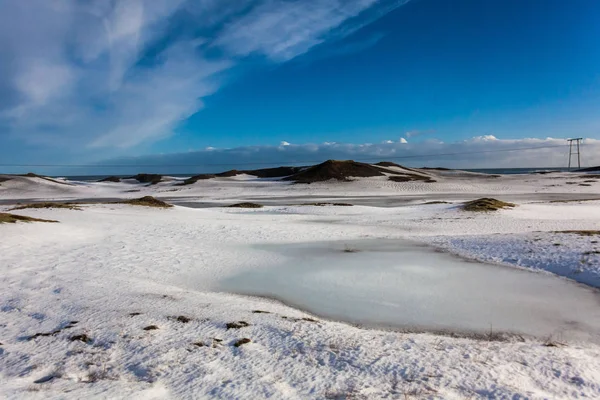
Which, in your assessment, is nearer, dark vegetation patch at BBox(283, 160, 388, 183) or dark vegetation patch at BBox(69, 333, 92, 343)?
dark vegetation patch at BBox(69, 333, 92, 343)

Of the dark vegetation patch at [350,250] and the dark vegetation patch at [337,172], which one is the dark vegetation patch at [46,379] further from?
the dark vegetation patch at [337,172]

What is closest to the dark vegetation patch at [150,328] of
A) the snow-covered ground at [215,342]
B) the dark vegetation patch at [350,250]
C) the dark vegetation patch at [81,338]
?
the snow-covered ground at [215,342]

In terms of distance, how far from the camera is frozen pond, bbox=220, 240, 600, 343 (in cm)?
696

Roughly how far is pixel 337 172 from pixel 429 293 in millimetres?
60342

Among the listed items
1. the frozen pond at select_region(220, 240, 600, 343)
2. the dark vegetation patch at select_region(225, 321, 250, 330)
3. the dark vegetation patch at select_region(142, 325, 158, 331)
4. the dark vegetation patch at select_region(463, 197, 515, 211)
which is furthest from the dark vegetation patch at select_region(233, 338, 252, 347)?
the dark vegetation patch at select_region(463, 197, 515, 211)

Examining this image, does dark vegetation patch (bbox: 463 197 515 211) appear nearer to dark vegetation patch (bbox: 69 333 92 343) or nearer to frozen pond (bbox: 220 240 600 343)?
frozen pond (bbox: 220 240 600 343)

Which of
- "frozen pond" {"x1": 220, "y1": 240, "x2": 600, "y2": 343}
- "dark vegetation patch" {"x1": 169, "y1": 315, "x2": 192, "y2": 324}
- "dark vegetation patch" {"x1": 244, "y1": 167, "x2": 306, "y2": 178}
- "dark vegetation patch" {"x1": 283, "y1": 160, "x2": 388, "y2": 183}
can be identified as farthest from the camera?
"dark vegetation patch" {"x1": 244, "y1": 167, "x2": 306, "y2": 178}

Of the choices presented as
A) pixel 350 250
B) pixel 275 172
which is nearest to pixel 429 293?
pixel 350 250

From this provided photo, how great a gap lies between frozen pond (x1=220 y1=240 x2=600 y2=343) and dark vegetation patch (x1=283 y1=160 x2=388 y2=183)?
52.7 meters

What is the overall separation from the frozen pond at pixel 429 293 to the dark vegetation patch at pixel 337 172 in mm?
52653

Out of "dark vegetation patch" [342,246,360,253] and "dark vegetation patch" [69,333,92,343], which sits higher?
"dark vegetation patch" [69,333,92,343]

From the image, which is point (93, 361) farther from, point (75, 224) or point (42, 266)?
point (75, 224)

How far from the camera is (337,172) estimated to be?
68.6m

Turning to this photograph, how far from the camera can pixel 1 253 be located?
37.4 feet
